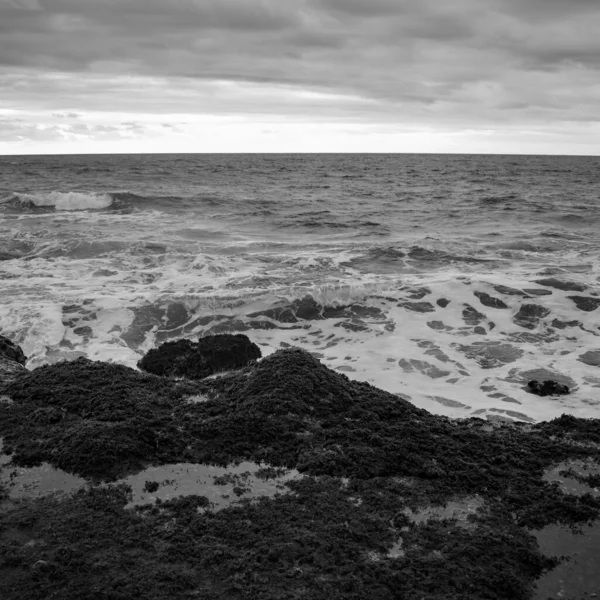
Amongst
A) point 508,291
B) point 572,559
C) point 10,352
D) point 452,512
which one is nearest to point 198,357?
point 10,352

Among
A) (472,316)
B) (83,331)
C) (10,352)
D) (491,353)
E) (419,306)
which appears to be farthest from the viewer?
(419,306)

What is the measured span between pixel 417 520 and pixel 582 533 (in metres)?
0.81

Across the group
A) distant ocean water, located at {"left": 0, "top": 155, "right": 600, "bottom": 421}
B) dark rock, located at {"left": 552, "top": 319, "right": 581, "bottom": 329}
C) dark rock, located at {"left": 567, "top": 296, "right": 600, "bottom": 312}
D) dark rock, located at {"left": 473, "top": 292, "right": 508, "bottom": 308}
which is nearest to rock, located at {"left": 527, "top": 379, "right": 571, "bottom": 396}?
distant ocean water, located at {"left": 0, "top": 155, "right": 600, "bottom": 421}

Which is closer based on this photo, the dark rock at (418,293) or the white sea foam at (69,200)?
the dark rock at (418,293)

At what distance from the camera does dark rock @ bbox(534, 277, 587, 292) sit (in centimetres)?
1094

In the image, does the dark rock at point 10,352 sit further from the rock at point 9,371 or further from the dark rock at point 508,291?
the dark rock at point 508,291

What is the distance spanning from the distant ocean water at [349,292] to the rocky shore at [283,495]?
2407 mm

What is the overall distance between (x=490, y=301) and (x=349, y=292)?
2.39 m

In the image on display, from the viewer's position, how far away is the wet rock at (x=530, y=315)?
9414 millimetres

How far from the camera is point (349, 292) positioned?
35.1 feet

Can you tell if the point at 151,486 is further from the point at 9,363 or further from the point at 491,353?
the point at 491,353

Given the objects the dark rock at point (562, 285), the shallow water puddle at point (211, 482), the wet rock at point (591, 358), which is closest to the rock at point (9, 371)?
the shallow water puddle at point (211, 482)

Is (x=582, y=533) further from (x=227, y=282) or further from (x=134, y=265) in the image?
(x=134, y=265)

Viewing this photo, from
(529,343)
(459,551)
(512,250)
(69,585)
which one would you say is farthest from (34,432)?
(512,250)
